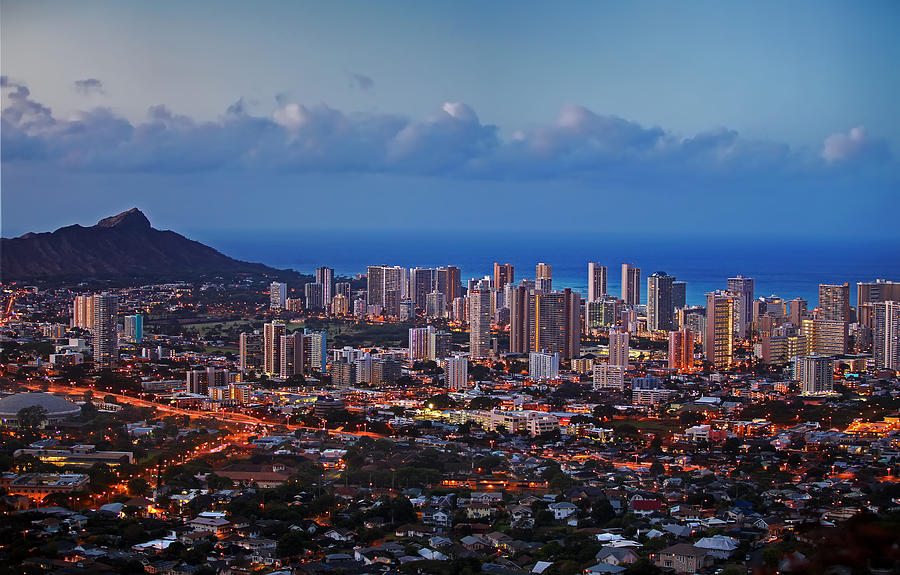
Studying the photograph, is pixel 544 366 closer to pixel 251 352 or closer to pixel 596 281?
pixel 251 352

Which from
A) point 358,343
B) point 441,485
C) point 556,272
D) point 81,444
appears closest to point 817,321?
point 358,343

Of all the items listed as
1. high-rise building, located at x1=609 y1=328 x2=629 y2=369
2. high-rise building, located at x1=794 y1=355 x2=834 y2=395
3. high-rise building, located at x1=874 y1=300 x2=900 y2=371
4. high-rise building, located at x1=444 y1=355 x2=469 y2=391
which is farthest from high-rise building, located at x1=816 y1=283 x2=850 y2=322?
high-rise building, located at x1=444 y1=355 x2=469 y2=391

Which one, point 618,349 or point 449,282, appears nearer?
point 618,349

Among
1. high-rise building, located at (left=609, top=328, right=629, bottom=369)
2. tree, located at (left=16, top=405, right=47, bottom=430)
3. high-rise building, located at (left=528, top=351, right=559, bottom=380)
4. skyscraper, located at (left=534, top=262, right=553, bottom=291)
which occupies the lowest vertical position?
tree, located at (left=16, top=405, right=47, bottom=430)

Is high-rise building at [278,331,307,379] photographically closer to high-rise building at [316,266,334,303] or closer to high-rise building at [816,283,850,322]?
high-rise building at [816,283,850,322]

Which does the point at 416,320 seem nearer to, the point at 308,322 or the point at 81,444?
the point at 308,322

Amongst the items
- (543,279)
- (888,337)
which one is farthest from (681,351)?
(543,279)

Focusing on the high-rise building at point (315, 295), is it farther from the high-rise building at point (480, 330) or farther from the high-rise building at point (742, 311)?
the high-rise building at point (742, 311)
